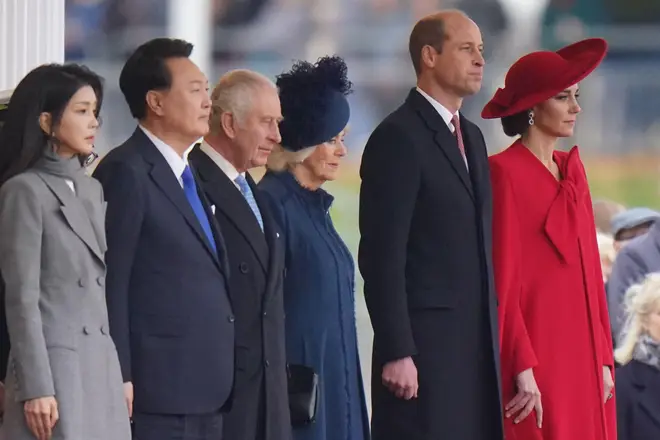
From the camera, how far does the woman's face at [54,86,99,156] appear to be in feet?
11.1

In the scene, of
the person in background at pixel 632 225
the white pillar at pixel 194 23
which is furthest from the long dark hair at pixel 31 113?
the white pillar at pixel 194 23

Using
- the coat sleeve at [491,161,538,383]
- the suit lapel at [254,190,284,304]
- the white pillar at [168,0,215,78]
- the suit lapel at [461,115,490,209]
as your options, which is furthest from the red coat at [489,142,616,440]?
the white pillar at [168,0,215,78]

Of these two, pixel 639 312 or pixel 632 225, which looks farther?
pixel 632 225

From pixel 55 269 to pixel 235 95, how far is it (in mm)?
921

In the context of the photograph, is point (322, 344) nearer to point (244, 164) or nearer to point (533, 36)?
point (244, 164)

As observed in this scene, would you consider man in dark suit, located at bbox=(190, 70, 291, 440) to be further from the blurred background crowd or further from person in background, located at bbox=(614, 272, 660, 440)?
the blurred background crowd

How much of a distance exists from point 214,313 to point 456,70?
1037mm

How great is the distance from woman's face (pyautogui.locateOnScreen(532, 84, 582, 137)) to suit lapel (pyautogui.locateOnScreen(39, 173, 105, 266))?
1568 millimetres

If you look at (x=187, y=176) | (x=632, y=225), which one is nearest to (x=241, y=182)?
(x=187, y=176)

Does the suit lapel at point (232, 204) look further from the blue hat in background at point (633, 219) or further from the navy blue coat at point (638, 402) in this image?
the blue hat in background at point (633, 219)

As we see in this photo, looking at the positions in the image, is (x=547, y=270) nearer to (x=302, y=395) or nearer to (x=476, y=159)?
(x=476, y=159)

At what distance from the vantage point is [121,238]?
3504mm

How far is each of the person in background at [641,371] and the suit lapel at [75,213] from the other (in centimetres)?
272

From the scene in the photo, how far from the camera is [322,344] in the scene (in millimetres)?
4430
